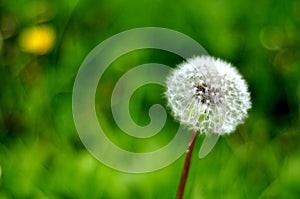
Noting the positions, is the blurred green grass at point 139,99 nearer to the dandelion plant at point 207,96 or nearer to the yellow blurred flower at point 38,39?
the yellow blurred flower at point 38,39

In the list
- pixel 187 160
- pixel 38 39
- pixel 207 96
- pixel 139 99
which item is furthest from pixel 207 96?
pixel 38 39

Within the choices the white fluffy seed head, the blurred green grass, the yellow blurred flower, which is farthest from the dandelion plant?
the yellow blurred flower

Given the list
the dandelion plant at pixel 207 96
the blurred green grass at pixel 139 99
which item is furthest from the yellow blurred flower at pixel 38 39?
the dandelion plant at pixel 207 96

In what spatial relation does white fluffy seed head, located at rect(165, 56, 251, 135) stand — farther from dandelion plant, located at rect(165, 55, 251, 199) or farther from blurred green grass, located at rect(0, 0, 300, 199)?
blurred green grass, located at rect(0, 0, 300, 199)

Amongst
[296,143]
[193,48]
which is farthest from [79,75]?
[296,143]

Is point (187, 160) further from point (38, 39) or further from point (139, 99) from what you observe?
point (38, 39)

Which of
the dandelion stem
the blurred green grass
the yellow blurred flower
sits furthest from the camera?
the yellow blurred flower
